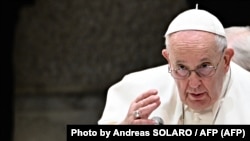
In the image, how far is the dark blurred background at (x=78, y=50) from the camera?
4.52 metres

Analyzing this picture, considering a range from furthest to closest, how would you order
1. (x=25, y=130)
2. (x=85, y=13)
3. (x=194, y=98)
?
(x=85, y=13)
(x=25, y=130)
(x=194, y=98)

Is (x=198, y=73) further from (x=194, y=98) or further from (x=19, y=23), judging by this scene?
(x=19, y=23)

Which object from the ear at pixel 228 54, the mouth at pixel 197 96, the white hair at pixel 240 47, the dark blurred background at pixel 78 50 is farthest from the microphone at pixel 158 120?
the dark blurred background at pixel 78 50

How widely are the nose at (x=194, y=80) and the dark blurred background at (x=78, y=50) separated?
7.35 feet

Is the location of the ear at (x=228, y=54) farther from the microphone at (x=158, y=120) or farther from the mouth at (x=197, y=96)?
the microphone at (x=158, y=120)

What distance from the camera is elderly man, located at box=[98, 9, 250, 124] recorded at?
7.08 feet

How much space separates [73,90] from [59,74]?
143 mm

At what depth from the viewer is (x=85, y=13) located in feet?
14.9

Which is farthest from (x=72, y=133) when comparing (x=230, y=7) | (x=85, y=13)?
(x=85, y=13)

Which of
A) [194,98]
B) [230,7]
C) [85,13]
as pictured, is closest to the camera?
[194,98]

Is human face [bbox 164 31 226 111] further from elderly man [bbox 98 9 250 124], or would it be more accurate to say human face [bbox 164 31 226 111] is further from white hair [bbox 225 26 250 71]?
white hair [bbox 225 26 250 71]

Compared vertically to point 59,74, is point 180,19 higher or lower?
lower
